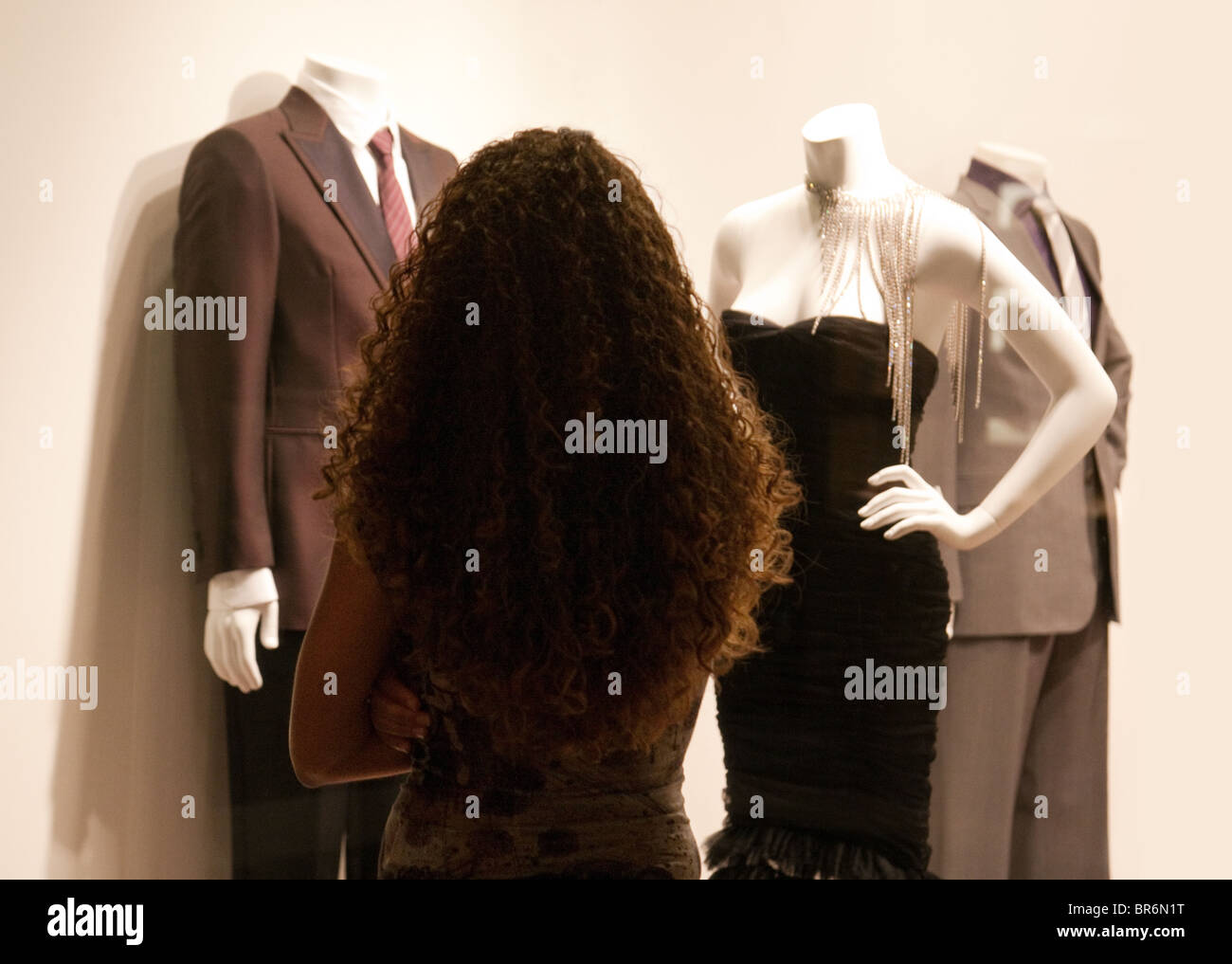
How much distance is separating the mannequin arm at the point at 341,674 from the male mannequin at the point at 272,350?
0.61m

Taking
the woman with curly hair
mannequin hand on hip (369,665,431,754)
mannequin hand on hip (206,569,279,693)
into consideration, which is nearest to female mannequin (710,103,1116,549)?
the woman with curly hair

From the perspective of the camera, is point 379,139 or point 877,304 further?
point 379,139

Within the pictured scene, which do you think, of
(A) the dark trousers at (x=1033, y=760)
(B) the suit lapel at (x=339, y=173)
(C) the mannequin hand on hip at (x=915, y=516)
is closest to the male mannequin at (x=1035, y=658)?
(A) the dark trousers at (x=1033, y=760)

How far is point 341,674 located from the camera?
1.11m

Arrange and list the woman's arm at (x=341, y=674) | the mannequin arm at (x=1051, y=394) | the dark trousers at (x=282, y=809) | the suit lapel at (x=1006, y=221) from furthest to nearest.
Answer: the dark trousers at (x=282, y=809), the suit lapel at (x=1006, y=221), the mannequin arm at (x=1051, y=394), the woman's arm at (x=341, y=674)

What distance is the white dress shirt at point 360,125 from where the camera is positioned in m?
1.81

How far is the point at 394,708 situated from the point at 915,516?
76cm

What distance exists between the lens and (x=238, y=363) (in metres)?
1.75

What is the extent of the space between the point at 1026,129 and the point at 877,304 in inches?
19.7

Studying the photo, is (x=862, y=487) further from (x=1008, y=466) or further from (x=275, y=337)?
(x=275, y=337)

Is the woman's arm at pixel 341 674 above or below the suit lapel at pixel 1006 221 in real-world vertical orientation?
below

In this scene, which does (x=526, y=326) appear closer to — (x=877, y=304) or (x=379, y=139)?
(x=877, y=304)

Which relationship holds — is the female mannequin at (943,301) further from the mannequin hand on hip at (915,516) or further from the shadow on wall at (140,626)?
the shadow on wall at (140,626)

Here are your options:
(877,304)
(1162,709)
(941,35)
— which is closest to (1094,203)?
(941,35)
